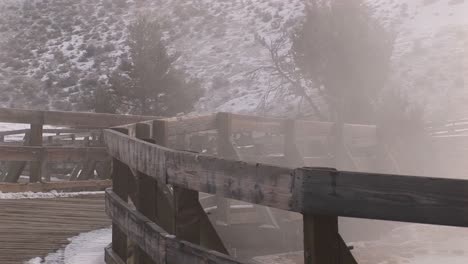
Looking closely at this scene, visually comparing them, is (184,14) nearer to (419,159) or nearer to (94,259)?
(419,159)

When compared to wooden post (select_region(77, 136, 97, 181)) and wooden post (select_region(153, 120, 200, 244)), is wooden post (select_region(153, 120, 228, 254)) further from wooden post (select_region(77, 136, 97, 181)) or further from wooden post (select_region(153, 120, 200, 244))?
wooden post (select_region(77, 136, 97, 181))

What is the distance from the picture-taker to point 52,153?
9477 millimetres

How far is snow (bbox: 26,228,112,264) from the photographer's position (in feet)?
18.3

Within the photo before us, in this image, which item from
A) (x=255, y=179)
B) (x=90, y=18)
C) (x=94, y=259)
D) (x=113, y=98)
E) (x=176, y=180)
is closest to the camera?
(x=255, y=179)

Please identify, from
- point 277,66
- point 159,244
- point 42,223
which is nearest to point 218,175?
point 159,244

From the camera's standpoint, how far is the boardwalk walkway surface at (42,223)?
19.8 feet


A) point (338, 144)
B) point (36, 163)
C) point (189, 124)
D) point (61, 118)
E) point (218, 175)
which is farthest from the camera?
point (338, 144)

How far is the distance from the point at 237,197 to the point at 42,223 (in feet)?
17.1

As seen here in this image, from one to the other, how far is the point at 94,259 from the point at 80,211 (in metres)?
3.16

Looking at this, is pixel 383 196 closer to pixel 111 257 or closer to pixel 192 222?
pixel 192 222

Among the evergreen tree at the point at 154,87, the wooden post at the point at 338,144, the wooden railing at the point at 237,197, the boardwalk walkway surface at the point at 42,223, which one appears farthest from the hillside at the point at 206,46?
the wooden railing at the point at 237,197

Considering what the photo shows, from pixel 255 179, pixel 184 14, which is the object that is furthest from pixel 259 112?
pixel 255 179

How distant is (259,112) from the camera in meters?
37.4

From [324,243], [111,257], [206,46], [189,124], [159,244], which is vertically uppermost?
[206,46]
